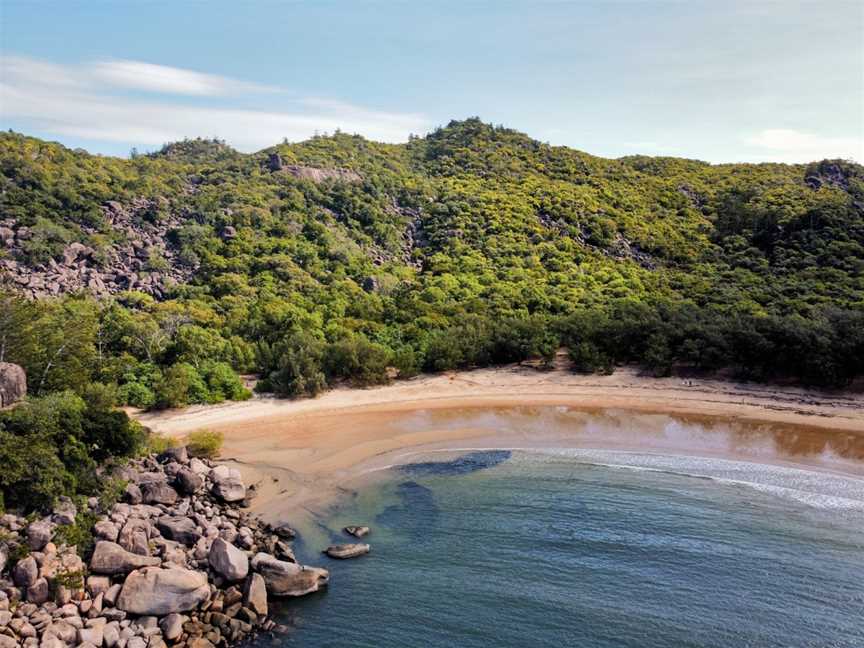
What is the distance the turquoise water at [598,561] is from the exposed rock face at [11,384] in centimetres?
1536

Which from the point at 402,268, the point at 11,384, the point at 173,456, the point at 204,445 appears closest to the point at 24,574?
the point at 173,456

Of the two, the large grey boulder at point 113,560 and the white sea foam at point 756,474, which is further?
the white sea foam at point 756,474

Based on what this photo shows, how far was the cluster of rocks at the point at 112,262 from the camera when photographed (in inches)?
2069

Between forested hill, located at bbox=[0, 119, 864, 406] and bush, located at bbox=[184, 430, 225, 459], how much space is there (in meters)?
7.57

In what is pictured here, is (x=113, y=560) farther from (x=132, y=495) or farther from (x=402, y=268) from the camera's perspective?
(x=402, y=268)

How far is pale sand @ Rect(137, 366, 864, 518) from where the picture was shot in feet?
113

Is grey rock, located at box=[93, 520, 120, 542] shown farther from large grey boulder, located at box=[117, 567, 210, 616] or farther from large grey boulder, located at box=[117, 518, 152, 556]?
large grey boulder, located at box=[117, 567, 210, 616]

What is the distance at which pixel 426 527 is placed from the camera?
27234 millimetres

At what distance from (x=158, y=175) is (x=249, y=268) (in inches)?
1003

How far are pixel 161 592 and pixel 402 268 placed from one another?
172ft

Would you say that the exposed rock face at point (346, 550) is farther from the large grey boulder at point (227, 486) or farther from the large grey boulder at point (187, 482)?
the large grey boulder at point (187, 482)

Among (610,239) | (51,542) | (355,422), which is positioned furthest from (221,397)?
(610,239)

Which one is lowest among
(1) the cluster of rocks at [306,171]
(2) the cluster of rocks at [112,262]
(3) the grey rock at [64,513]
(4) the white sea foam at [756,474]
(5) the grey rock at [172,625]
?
(5) the grey rock at [172,625]

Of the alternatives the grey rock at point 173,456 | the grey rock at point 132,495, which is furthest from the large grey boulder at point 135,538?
the grey rock at point 173,456
